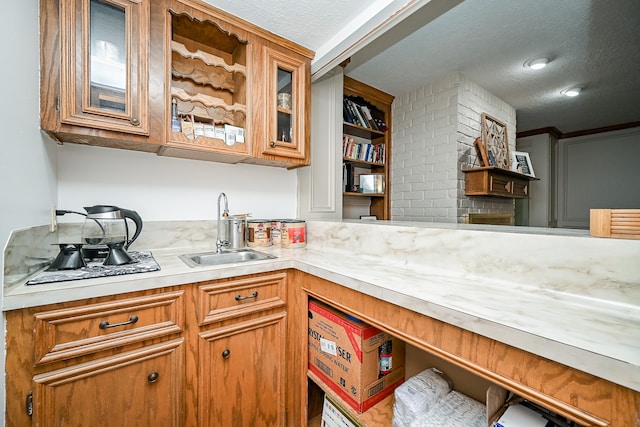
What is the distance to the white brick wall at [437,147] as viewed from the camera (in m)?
2.69

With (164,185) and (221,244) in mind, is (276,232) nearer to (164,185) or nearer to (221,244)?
(221,244)

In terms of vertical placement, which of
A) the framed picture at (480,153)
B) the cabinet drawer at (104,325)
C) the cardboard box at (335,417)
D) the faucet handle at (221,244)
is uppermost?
the framed picture at (480,153)

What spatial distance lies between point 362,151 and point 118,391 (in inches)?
104

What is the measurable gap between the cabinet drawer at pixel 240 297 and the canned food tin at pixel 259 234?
0.50 metres

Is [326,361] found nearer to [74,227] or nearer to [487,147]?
[74,227]

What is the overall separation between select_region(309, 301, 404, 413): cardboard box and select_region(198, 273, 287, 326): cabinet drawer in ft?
0.69

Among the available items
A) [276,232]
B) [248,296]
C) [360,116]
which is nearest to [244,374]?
[248,296]

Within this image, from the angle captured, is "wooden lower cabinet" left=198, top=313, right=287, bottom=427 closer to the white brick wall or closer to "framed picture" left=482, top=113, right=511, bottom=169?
the white brick wall

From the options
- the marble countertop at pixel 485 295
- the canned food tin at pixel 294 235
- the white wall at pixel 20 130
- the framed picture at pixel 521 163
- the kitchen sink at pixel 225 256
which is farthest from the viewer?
the framed picture at pixel 521 163

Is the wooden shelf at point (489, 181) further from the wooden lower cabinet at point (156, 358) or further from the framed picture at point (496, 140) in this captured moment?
the wooden lower cabinet at point (156, 358)

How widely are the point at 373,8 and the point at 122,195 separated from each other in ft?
5.60

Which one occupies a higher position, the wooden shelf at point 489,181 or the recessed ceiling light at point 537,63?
the recessed ceiling light at point 537,63

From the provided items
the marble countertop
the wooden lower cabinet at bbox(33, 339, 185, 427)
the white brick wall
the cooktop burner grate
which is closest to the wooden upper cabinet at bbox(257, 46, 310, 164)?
the marble countertop

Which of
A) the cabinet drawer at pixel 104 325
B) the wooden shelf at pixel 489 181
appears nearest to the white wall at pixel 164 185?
the cabinet drawer at pixel 104 325
